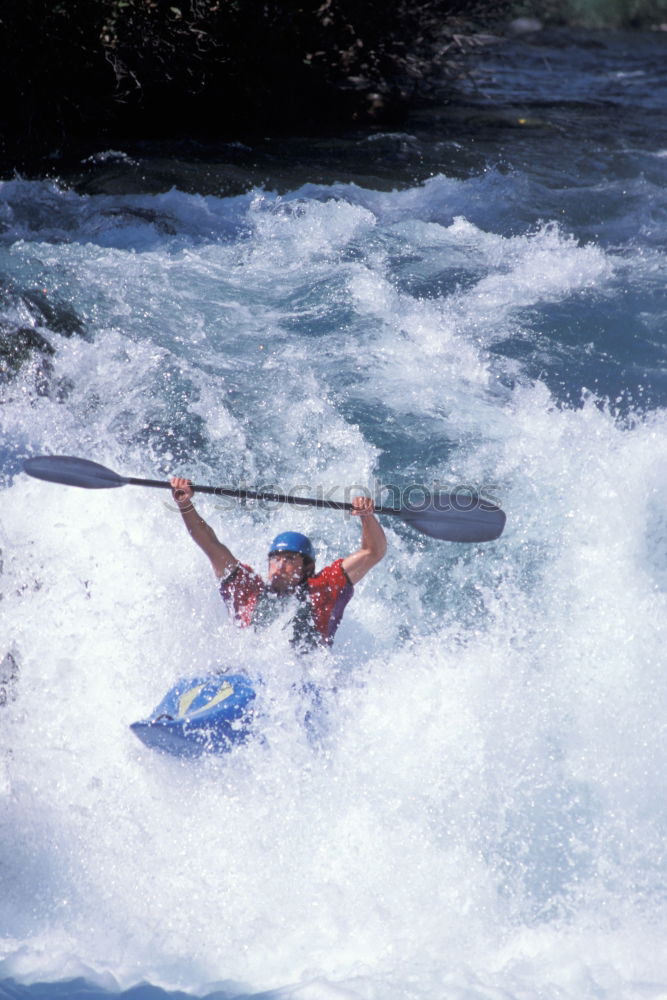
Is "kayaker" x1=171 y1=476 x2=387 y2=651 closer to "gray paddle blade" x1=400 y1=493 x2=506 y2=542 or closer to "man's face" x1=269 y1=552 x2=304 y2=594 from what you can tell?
"man's face" x1=269 y1=552 x2=304 y2=594

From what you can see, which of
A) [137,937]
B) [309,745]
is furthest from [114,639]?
[137,937]

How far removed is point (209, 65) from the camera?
10.5 metres

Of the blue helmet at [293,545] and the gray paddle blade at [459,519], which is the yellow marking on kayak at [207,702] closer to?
the blue helmet at [293,545]

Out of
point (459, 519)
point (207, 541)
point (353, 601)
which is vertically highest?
point (459, 519)

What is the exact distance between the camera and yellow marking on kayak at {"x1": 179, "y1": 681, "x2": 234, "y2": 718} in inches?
155

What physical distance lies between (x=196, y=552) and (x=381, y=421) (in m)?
1.56

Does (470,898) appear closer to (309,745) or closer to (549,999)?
(549,999)

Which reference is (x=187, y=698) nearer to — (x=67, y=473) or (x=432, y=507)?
(x=67, y=473)

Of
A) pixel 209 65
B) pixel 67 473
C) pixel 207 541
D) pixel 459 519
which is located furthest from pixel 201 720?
pixel 209 65

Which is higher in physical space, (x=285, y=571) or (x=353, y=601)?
(x=285, y=571)

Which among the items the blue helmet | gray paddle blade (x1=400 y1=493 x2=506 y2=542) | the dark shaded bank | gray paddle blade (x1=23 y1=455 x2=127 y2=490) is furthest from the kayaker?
the dark shaded bank

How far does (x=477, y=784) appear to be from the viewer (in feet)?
13.4

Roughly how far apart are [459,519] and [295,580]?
2.82 ft

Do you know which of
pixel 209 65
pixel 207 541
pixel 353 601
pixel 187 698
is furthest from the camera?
pixel 209 65
